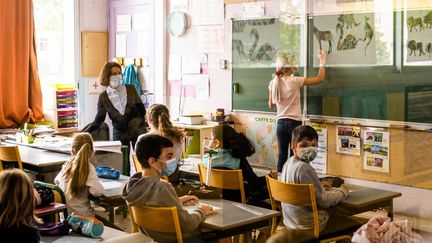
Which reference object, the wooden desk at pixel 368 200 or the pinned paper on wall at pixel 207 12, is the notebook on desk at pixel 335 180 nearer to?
the wooden desk at pixel 368 200

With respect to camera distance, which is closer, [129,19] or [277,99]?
[277,99]

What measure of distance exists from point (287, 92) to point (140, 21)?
10.8 feet

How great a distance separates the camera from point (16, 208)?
9.54ft

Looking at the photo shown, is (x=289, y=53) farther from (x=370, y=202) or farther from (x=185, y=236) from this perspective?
(x=185, y=236)

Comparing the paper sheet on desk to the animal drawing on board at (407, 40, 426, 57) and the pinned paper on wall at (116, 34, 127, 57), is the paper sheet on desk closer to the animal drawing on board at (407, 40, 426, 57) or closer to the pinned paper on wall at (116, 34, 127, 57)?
the animal drawing on board at (407, 40, 426, 57)

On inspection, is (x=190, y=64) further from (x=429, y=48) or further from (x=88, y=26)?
(x=429, y=48)

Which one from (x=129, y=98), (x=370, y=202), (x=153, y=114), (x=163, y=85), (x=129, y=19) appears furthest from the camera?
(x=129, y=19)

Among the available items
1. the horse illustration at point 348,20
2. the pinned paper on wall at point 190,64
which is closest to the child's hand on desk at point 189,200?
the horse illustration at point 348,20

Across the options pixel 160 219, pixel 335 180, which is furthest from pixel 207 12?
pixel 160 219

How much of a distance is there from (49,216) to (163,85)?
4.02 meters

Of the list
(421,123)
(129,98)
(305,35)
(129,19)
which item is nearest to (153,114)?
(129,98)

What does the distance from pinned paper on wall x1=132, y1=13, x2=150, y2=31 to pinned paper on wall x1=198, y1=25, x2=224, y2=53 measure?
1.15 m

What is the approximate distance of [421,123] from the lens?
3.93 meters

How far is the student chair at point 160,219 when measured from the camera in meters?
3.37
